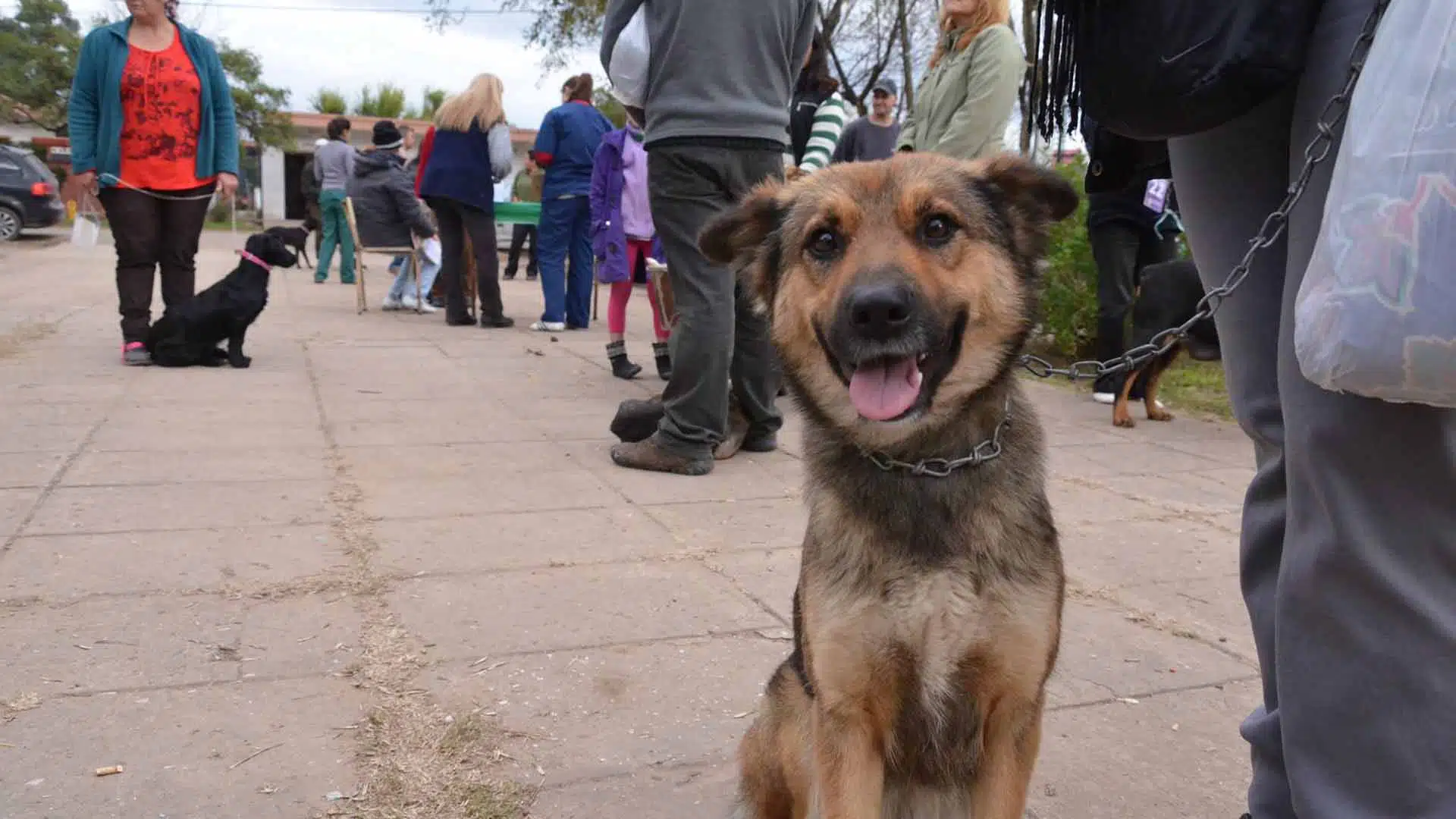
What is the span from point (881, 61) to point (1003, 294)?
27595mm

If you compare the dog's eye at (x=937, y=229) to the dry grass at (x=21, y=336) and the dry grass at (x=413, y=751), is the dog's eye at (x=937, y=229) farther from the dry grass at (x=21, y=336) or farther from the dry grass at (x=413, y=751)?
the dry grass at (x=21, y=336)

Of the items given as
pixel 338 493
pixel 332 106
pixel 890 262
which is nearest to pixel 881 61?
pixel 338 493

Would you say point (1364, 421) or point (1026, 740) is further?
point (1026, 740)

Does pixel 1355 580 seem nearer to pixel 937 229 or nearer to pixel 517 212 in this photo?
pixel 937 229

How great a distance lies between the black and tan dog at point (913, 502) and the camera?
2176mm

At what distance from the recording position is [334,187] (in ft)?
53.8

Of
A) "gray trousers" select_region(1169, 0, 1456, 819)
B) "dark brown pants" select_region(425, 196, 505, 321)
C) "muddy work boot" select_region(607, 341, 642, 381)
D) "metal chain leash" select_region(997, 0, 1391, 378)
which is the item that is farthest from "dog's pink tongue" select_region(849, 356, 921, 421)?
"dark brown pants" select_region(425, 196, 505, 321)

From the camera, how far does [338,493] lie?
16.3ft

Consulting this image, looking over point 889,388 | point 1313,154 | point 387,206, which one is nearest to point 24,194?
point 387,206

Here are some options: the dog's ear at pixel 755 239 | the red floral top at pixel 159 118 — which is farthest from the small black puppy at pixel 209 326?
the dog's ear at pixel 755 239

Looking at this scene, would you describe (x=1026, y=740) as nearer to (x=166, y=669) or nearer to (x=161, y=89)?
(x=166, y=669)

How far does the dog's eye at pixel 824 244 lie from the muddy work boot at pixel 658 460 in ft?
9.63

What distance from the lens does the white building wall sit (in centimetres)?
5281

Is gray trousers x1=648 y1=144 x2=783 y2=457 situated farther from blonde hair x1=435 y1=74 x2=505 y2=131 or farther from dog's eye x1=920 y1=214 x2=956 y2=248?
blonde hair x1=435 y1=74 x2=505 y2=131
